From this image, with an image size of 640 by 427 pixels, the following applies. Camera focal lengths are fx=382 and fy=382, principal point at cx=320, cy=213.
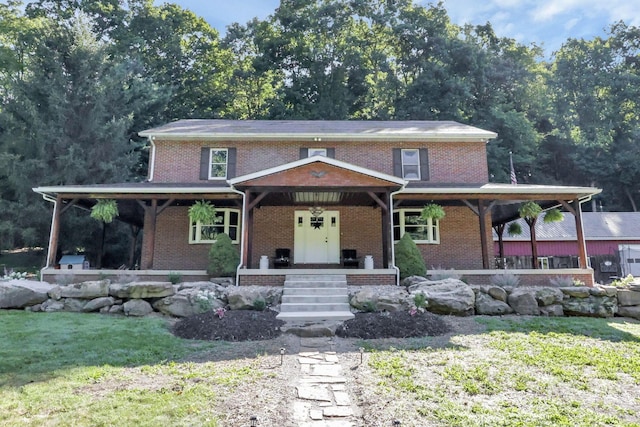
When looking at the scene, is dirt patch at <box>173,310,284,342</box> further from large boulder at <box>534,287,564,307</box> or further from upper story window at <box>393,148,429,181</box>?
upper story window at <box>393,148,429,181</box>

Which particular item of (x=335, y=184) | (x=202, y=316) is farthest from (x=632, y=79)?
(x=202, y=316)

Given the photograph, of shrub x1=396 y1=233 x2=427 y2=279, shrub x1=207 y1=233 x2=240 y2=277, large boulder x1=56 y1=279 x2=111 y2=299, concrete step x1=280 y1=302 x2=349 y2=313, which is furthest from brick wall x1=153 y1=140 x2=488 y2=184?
concrete step x1=280 y1=302 x2=349 y2=313

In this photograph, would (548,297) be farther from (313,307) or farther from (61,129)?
(61,129)

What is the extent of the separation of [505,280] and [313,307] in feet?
18.1

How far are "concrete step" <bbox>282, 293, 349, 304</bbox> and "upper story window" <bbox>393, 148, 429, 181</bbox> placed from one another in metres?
6.72

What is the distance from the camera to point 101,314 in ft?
30.9

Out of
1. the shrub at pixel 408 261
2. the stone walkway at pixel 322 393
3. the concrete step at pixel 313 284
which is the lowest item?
the stone walkway at pixel 322 393

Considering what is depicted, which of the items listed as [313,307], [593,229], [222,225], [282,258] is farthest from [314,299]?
[593,229]

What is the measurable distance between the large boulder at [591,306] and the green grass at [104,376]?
8792mm

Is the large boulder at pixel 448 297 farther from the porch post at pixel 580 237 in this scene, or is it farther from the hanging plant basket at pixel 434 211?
the porch post at pixel 580 237

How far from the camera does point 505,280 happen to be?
35.1 ft

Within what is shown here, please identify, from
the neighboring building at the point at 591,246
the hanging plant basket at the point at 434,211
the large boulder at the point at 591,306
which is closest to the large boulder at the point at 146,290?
the hanging plant basket at the point at 434,211

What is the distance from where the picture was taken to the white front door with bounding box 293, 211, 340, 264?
13.9 m

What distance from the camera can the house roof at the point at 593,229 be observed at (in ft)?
70.8
